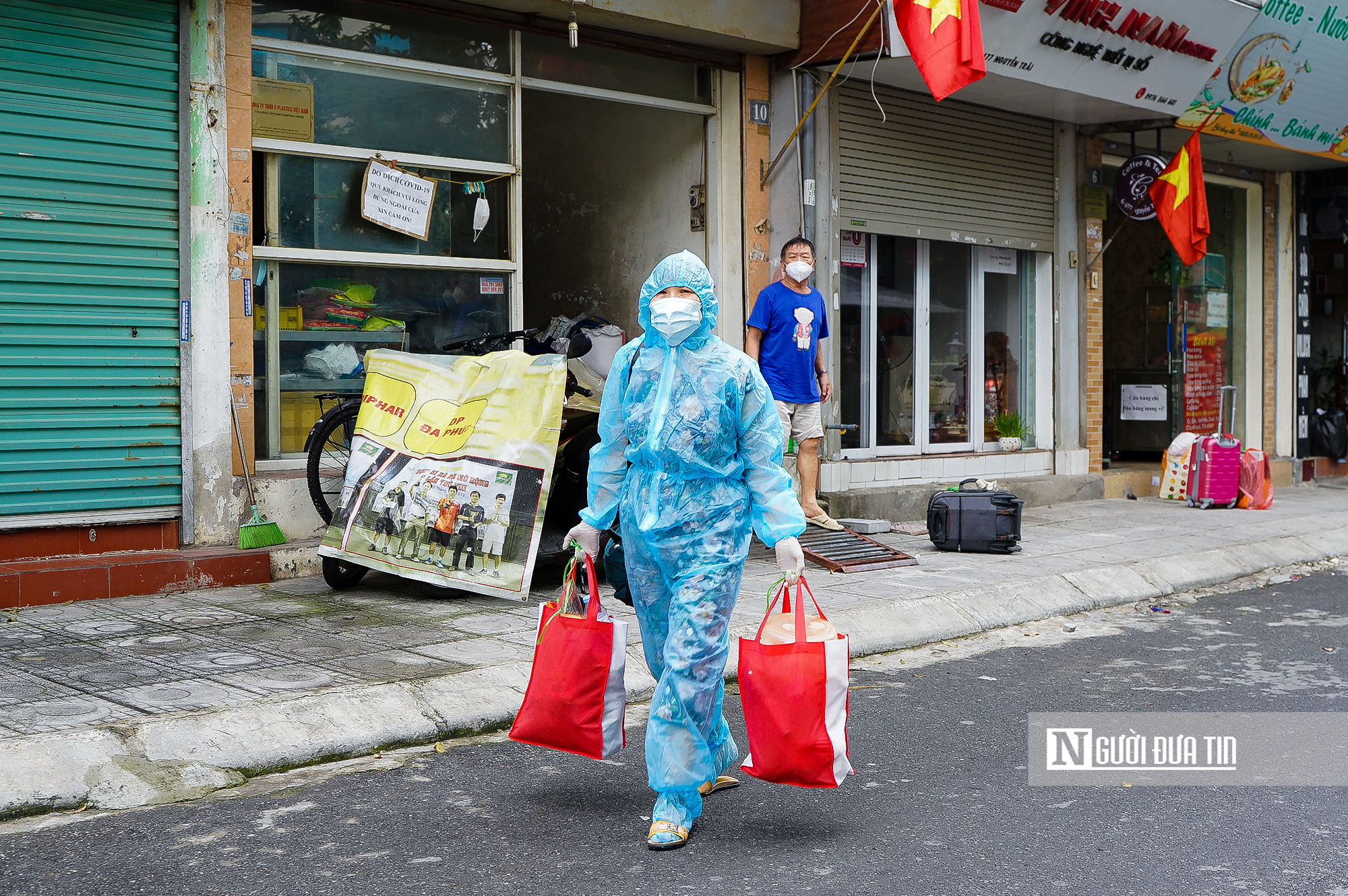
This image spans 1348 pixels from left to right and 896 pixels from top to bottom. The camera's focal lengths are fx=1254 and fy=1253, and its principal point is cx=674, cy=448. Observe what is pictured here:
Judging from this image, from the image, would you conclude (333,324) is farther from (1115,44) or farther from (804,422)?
(1115,44)

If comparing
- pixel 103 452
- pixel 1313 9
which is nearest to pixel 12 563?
pixel 103 452

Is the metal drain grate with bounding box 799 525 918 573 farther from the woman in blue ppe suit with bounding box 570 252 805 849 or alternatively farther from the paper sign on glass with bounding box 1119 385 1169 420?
the paper sign on glass with bounding box 1119 385 1169 420

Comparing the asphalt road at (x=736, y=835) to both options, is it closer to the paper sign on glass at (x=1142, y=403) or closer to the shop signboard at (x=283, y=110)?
the shop signboard at (x=283, y=110)

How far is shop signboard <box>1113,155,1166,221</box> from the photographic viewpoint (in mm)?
12539

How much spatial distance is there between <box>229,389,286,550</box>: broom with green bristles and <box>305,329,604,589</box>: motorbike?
308mm

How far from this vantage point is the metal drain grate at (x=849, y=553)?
8.47m

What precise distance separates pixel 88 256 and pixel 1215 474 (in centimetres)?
1028

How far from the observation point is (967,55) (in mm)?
8797

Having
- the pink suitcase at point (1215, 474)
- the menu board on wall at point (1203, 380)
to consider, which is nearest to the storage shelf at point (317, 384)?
the pink suitcase at point (1215, 474)

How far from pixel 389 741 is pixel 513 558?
2.01m

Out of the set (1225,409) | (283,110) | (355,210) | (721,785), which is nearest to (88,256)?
(283,110)

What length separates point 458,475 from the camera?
698cm

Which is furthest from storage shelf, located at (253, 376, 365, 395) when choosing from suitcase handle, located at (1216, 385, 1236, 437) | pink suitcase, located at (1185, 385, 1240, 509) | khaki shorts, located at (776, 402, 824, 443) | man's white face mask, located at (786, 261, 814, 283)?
suitcase handle, located at (1216, 385, 1236, 437)

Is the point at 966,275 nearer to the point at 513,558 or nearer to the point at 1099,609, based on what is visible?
the point at 1099,609
